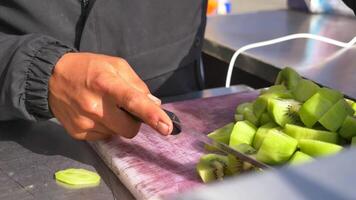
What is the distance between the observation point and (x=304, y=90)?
86cm

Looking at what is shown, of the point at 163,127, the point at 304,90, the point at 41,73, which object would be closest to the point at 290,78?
the point at 304,90

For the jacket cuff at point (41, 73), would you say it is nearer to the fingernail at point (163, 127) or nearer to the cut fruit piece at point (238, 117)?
the fingernail at point (163, 127)

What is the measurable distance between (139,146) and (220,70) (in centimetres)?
69

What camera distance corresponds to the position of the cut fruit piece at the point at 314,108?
78cm

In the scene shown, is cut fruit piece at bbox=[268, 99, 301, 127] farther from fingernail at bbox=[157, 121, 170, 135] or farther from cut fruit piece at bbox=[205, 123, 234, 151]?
fingernail at bbox=[157, 121, 170, 135]

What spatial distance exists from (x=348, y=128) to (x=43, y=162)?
432 millimetres

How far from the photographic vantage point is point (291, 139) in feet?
2.41

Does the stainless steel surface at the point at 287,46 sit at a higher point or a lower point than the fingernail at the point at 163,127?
lower

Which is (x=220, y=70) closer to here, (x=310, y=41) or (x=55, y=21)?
(x=310, y=41)

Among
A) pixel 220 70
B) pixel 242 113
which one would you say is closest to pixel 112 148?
pixel 242 113

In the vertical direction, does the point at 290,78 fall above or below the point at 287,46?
above

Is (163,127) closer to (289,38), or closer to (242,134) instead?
(242,134)

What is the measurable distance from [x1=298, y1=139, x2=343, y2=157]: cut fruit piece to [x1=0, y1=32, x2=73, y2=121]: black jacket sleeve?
359 millimetres

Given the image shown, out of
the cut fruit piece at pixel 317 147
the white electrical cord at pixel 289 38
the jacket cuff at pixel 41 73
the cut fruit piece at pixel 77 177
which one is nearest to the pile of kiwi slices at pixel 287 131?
the cut fruit piece at pixel 317 147
